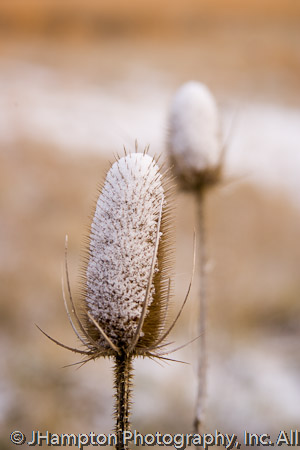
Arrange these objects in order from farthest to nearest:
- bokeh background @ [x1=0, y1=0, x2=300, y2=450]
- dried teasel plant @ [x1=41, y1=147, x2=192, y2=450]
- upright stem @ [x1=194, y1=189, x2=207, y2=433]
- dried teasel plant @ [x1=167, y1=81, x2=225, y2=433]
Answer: bokeh background @ [x1=0, y1=0, x2=300, y2=450]
dried teasel plant @ [x1=167, y1=81, x2=225, y2=433]
upright stem @ [x1=194, y1=189, x2=207, y2=433]
dried teasel plant @ [x1=41, y1=147, x2=192, y2=450]

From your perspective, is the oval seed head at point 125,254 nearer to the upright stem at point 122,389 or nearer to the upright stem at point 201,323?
the upright stem at point 122,389

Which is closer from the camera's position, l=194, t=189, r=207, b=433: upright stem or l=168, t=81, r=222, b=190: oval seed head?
l=194, t=189, r=207, b=433: upright stem

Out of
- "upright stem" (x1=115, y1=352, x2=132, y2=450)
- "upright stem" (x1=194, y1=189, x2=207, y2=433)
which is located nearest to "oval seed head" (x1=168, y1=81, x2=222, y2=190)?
"upright stem" (x1=194, y1=189, x2=207, y2=433)

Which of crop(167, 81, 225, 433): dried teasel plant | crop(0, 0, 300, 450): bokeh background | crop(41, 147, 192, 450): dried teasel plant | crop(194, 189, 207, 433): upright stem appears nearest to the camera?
crop(41, 147, 192, 450): dried teasel plant

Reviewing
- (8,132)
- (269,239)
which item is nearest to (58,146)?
(8,132)

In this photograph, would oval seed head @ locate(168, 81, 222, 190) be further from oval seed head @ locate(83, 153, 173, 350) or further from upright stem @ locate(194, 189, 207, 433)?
oval seed head @ locate(83, 153, 173, 350)

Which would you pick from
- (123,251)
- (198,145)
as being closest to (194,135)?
(198,145)

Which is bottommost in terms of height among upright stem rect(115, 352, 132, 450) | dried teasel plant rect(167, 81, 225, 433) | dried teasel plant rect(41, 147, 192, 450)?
upright stem rect(115, 352, 132, 450)

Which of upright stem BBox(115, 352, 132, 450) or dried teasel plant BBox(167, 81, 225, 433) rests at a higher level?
dried teasel plant BBox(167, 81, 225, 433)
